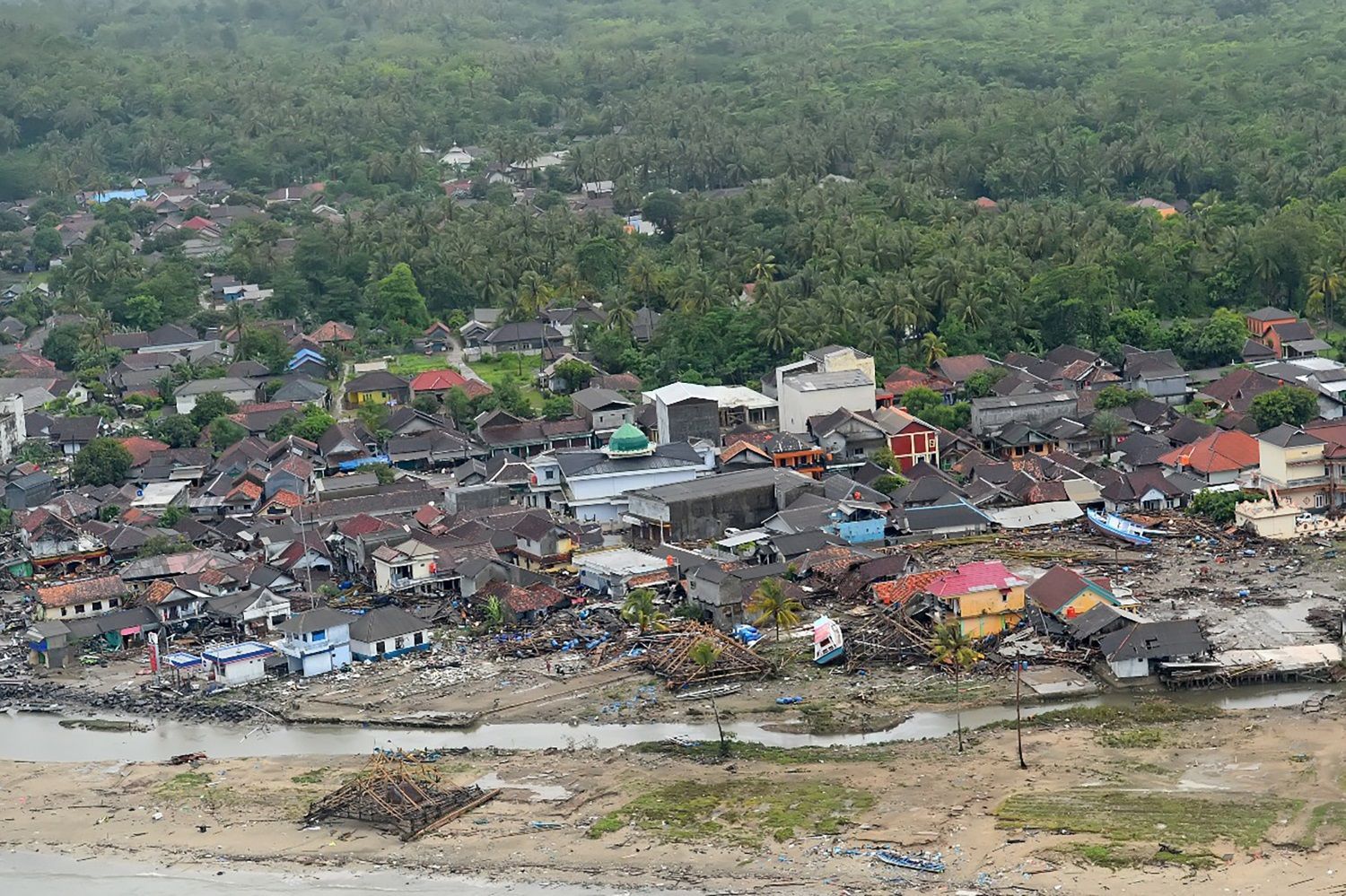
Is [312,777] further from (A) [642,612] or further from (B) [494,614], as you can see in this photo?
(A) [642,612]

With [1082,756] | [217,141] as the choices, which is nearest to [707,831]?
[1082,756]

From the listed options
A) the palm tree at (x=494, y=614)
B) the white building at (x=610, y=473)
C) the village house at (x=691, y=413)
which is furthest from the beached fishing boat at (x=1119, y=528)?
the palm tree at (x=494, y=614)

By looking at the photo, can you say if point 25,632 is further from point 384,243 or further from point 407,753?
point 384,243

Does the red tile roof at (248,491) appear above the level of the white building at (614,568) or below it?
below

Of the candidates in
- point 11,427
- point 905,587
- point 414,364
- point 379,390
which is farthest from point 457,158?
point 905,587

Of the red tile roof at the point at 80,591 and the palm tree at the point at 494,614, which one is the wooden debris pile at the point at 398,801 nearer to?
the palm tree at the point at 494,614

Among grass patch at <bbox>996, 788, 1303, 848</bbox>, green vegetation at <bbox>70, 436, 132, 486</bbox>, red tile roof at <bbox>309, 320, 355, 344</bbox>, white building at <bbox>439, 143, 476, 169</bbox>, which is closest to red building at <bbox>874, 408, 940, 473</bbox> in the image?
green vegetation at <bbox>70, 436, 132, 486</bbox>
